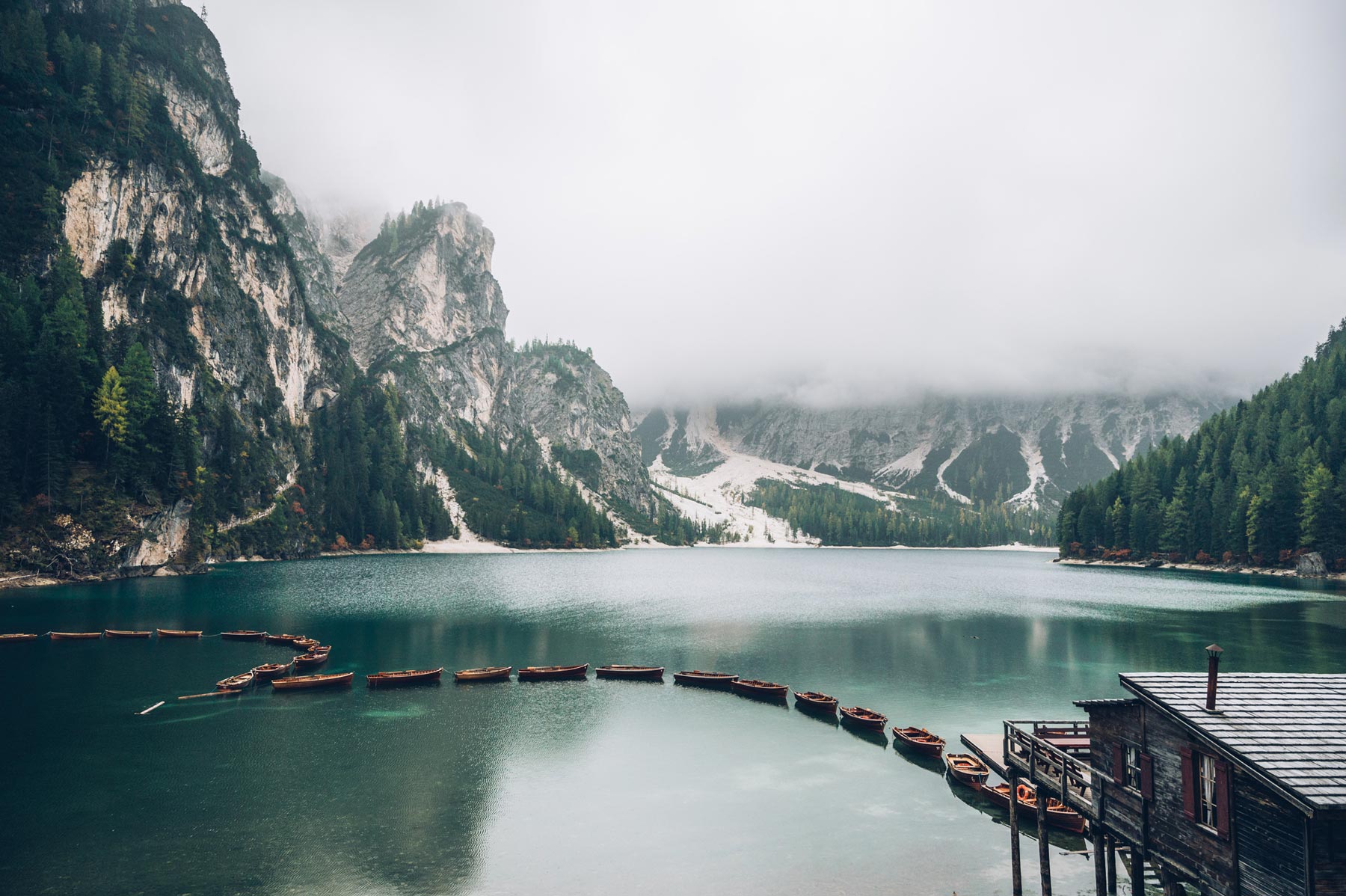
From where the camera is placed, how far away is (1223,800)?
24250mm

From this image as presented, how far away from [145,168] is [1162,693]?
254m

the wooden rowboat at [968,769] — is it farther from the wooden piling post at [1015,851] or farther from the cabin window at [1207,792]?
the cabin window at [1207,792]

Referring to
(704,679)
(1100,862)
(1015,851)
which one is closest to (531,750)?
(704,679)

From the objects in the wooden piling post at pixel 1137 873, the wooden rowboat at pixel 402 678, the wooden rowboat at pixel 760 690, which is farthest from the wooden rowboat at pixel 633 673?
the wooden piling post at pixel 1137 873

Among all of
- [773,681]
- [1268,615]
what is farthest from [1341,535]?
[773,681]

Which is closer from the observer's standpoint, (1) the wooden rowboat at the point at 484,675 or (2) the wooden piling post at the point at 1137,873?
(2) the wooden piling post at the point at 1137,873

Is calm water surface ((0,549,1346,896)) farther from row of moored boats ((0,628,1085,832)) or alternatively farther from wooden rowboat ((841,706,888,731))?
row of moored boats ((0,628,1085,832))

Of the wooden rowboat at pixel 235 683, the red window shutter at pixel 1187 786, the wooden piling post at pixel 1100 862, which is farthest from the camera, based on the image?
the wooden rowboat at pixel 235 683

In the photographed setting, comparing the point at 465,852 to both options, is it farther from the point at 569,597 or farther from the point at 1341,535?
the point at 1341,535

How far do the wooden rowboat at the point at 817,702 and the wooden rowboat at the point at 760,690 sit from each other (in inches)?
82.0

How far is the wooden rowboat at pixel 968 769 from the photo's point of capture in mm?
47781

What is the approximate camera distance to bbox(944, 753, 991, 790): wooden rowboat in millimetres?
47781

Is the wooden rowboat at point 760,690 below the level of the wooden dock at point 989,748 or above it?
below

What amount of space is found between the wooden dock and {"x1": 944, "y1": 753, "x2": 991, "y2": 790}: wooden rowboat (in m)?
0.58
